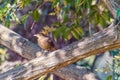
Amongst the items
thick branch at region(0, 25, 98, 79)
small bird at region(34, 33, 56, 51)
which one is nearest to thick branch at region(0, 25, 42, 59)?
thick branch at region(0, 25, 98, 79)

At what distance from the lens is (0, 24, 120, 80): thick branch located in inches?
42.5

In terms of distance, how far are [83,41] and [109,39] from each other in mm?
96

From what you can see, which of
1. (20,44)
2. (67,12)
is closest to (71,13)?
(67,12)

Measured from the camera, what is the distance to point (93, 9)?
1.45 metres

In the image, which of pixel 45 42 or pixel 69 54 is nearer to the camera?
pixel 69 54

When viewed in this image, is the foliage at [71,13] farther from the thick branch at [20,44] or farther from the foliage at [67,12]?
the thick branch at [20,44]

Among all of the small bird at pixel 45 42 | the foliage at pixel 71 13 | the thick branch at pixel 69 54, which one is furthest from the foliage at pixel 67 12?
the small bird at pixel 45 42

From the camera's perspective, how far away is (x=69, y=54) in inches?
45.4

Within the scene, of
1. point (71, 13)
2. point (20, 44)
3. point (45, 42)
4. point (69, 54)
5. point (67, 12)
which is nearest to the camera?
point (69, 54)

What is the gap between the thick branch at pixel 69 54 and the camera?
108cm

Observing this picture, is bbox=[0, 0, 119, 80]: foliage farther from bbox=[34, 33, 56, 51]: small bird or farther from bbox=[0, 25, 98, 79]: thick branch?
bbox=[34, 33, 56, 51]: small bird

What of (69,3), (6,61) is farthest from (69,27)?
(6,61)

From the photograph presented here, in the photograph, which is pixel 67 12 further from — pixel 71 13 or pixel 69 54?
pixel 69 54

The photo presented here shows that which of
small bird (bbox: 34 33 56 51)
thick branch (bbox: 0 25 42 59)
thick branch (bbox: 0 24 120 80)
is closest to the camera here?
thick branch (bbox: 0 24 120 80)
